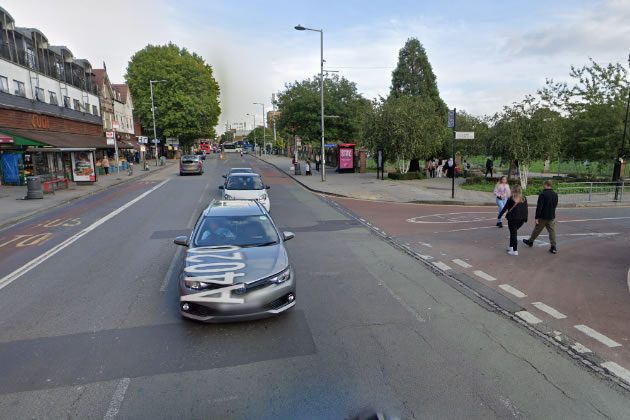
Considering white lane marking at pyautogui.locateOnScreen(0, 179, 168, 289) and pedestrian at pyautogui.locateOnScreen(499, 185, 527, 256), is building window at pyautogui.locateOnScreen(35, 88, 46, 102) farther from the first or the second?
pedestrian at pyautogui.locateOnScreen(499, 185, 527, 256)

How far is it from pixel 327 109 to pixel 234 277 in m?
35.9

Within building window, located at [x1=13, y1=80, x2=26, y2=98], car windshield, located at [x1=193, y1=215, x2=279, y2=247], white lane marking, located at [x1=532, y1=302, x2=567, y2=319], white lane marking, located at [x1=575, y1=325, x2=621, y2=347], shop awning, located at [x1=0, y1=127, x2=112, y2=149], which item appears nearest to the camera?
white lane marking, located at [x1=575, y1=325, x2=621, y2=347]

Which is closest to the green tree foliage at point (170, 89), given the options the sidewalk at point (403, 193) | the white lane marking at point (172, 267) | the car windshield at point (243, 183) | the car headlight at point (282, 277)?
the sidewalk at point (403, 193)

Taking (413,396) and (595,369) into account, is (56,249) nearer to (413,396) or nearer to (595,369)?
(413,396)

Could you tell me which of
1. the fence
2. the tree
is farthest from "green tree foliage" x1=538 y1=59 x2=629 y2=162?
the tree

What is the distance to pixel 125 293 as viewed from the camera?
662 centimetres

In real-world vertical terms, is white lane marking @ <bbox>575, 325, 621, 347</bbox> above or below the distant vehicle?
below

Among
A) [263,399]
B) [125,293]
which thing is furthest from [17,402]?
[125,293]

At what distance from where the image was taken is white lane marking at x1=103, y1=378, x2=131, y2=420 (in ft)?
11.9

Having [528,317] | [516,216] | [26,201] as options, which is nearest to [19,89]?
[26,201]

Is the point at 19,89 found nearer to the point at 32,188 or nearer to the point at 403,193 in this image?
the point at 32,188

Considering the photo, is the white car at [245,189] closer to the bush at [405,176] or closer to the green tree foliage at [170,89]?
the bush at [405,176]

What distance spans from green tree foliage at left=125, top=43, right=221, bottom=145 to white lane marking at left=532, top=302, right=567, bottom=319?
56455mm

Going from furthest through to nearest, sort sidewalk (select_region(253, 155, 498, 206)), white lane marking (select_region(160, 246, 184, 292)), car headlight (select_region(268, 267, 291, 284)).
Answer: sidewalk (select_region(253, 155, 498, 206)) < white lane marking (select_region(160, 246, 184, 292)) < car headlight (select_region(268, 267, 291, 284))
